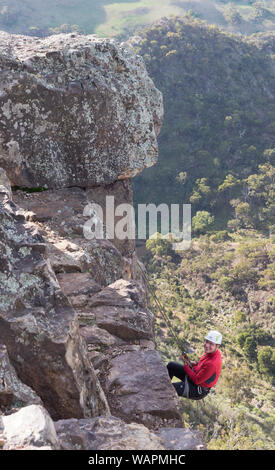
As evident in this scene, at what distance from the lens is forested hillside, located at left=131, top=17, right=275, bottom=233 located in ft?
157

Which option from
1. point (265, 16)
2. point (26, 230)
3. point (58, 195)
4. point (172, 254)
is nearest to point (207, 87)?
point (172, 254)

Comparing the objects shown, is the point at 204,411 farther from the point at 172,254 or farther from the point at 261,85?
the point at 261,85

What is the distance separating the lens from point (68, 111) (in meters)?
8.38

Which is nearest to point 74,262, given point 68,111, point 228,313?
point 68,111

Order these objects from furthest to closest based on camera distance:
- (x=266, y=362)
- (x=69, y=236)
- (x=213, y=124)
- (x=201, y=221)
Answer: (x=213, y=124), (x=201, y=221), (x=266, y=362), (x=69, y=236)

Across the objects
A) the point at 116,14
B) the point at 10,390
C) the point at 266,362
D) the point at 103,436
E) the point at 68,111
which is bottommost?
the point at 266,362

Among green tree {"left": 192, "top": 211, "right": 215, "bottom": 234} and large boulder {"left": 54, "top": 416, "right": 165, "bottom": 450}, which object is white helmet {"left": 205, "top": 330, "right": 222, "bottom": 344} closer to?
large boulder {"left": 54, "top": 416, "right": 165, "bottom": 450}

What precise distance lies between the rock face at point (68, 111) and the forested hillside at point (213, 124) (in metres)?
35.3

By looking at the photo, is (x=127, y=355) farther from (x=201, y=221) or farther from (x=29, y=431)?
(x=201, y=221)

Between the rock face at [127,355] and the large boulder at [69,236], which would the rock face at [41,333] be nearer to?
the rock face at [127,355]

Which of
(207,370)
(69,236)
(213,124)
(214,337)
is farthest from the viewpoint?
(213,124)

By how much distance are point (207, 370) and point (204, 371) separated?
5 centimetres

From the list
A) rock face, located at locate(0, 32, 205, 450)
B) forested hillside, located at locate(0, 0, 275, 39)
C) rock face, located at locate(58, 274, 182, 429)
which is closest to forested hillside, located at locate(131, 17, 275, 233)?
rock face, located at locate(0, 32, 205, 450)
